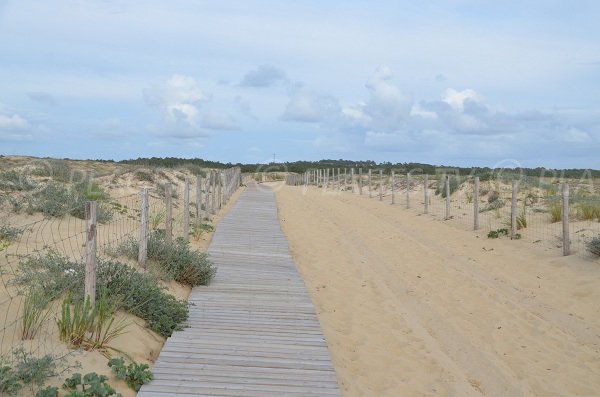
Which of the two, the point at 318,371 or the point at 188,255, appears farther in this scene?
the point at 188,255

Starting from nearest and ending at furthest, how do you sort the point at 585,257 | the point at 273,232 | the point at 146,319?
the point at 146,319 < the point at 585,257 < the point at 273,232

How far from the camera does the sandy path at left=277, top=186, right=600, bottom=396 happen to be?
6.50 m

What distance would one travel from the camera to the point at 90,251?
5891 millimetres

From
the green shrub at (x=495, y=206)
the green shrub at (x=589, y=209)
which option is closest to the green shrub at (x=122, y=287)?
the green shrub at (x=589, y=209)

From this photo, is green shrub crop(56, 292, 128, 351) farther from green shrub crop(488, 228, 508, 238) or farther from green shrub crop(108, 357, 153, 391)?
green shrub crop(488, 228, 508, 238)

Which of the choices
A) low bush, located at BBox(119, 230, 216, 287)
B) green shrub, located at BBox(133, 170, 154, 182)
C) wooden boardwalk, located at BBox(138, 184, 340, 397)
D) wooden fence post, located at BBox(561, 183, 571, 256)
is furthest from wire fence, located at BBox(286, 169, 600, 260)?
green shrub, located at BBox(133, 170, 154, 182)

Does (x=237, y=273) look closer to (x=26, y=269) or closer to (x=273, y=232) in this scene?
(x=26, y=269)

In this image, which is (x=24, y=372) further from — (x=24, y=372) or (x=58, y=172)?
→ (x=58, y=172)

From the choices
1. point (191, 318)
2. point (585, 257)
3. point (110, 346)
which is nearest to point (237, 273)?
point (191, 318)

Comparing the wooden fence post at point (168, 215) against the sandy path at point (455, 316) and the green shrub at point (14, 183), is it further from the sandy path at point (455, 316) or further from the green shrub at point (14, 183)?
the green shrub at point (14, 183)

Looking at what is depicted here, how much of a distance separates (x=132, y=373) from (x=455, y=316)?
17.1 feet

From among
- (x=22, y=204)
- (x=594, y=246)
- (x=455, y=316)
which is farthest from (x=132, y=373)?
(x=594, y=246)

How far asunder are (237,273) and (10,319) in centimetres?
457

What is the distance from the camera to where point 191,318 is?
7.21 m
